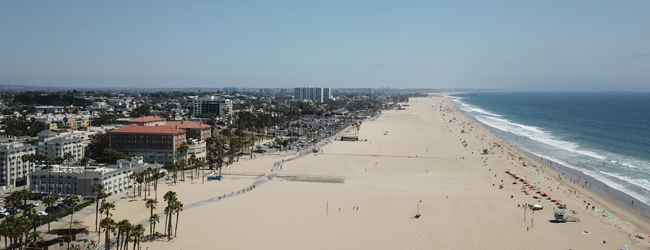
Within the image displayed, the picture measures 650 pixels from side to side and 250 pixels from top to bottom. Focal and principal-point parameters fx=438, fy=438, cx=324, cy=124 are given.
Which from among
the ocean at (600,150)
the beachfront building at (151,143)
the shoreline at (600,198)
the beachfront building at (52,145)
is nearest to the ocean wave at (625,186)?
the ocean at (600,150)

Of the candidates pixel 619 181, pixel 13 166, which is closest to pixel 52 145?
pixel 13 166

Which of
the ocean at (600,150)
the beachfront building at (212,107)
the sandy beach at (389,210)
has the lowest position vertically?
the sandy beach at (389,210)

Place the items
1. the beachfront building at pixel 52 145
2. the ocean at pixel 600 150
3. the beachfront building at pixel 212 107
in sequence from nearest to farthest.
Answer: the ocean at pixel 600 150 < the beachfront building at pixel 52 145 < the beachfront building at pixel 212 107

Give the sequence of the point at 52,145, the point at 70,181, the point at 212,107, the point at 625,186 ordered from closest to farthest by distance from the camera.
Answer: the point at 70,181 → the point at 625,186 → the point at 52,145 → the point at 212,107

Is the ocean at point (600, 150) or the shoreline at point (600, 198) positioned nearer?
the shoreline at point (600, 198)

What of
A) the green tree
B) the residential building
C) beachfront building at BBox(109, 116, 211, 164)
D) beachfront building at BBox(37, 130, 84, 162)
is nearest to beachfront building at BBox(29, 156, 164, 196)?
beachfront building at BBox(37, 130, 84, 162)

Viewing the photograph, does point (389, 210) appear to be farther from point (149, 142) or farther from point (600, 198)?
point (149, 142)

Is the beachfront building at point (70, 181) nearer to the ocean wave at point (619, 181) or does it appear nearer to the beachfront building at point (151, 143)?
the beachfront building at point (151, 143)

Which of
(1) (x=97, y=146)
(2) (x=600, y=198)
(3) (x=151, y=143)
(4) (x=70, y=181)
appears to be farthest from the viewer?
(1) (x=97, y=146)
